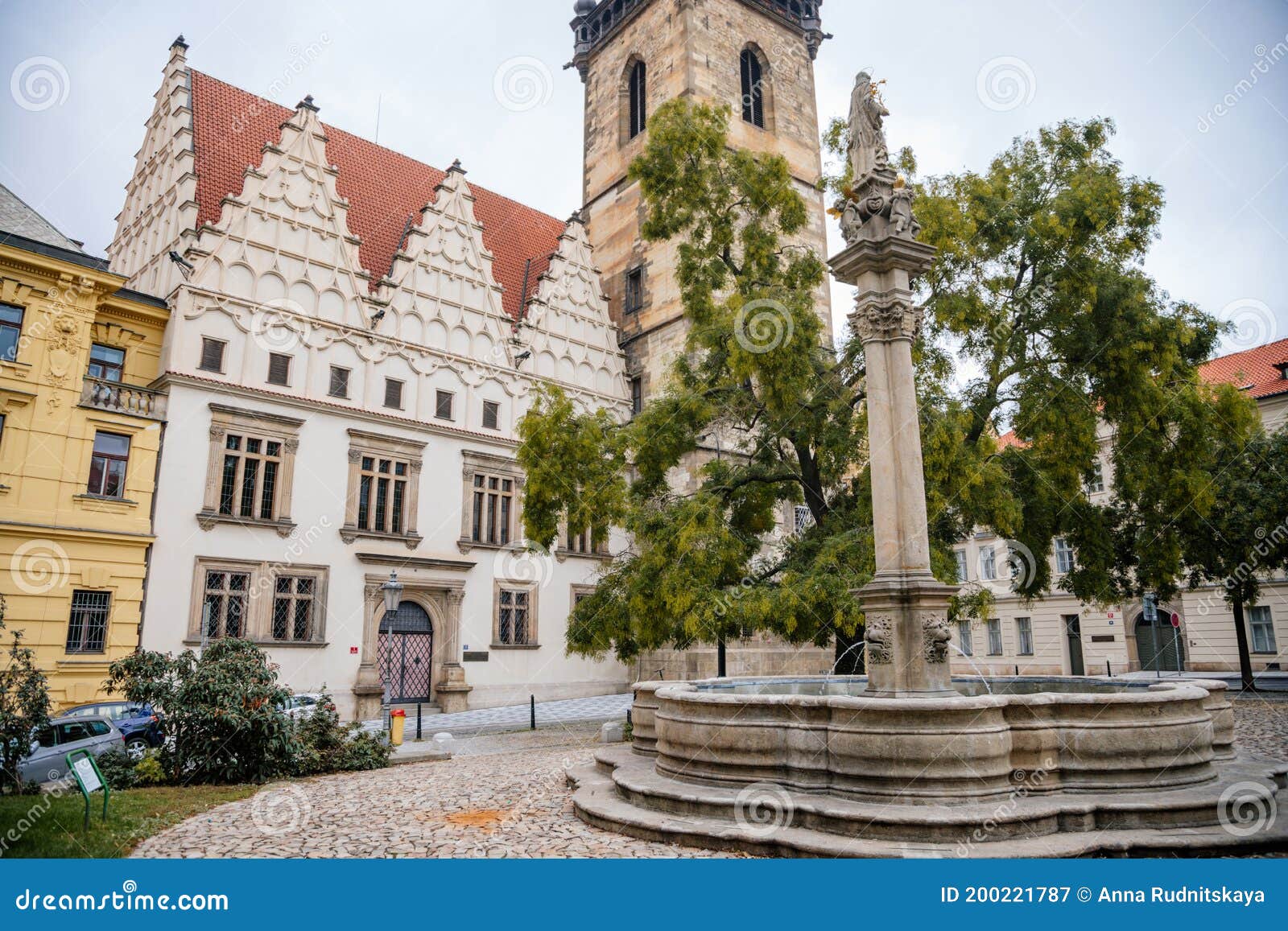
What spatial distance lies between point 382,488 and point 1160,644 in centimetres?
3187

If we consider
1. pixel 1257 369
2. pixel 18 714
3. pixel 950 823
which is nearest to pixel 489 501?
pixel 18 714

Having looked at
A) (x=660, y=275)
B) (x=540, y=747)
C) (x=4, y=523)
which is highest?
(x=660, y=275)

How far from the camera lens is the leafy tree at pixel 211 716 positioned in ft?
36.9

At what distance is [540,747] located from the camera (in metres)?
15.8

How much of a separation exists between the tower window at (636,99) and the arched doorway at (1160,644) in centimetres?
2932

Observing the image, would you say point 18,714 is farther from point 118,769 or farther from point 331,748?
point 331,748

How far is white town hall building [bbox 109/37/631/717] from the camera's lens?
2192 cm

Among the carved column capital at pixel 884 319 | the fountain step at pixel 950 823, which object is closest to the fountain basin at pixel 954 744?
the fountain step at pixel 950 823

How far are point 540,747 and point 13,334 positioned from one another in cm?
1577

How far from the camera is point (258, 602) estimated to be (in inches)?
867

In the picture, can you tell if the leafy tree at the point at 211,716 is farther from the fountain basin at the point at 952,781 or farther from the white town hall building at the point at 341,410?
the white town hall building at the point at 341,410

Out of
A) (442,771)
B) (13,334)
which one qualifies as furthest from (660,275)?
(442,771)

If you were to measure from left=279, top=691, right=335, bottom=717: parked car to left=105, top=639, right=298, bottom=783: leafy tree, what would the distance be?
546 millimetres

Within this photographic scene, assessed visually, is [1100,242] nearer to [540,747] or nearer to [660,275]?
[540,747]
